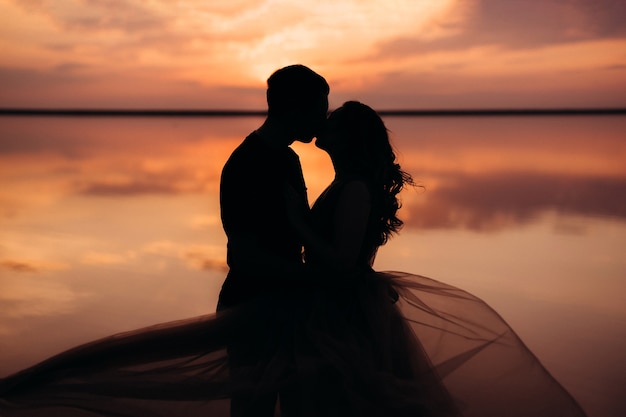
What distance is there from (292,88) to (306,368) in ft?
2.45

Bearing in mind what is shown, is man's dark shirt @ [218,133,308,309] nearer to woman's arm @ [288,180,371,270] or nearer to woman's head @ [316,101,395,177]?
woman's arm @ [288,180,371,270]

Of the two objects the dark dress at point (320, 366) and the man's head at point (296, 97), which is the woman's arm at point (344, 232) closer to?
the dark dress at point (320, 366)

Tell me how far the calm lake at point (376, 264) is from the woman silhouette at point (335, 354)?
1.15 ft

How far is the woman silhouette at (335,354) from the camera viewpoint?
6.40 ft

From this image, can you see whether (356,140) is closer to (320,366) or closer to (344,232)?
(344,232)

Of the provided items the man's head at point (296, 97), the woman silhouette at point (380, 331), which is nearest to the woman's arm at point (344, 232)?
the woman silhouette at point (380, 331)

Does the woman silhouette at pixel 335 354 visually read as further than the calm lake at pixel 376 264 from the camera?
No

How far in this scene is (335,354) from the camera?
1978mm

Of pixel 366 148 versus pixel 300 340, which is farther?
pixel 366 148

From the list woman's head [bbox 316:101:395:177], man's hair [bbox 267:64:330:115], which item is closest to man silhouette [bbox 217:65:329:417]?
man's hair [bbox 267:64:330:115]

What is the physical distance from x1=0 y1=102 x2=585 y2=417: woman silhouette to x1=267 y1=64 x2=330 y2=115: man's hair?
232 mm


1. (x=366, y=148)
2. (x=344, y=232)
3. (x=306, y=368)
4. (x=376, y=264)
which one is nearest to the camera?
(x=306, y=368)

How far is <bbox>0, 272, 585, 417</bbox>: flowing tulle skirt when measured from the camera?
194 cm

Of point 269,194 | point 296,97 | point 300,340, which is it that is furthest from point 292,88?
point 300,340
